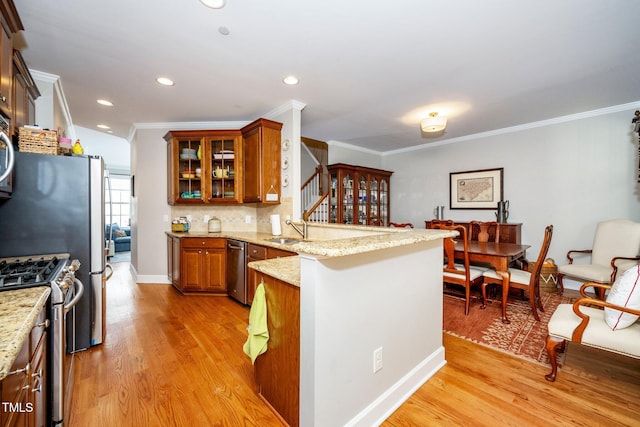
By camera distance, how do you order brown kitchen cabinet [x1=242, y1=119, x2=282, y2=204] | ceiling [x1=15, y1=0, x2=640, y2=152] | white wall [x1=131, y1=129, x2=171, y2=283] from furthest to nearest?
white wall [x1=131, y1=129, x2=171, y2=283], brown kitchen cabinet [x1=242, y1=119, x2=282, y2=204], ceiling [x1=15, y1=0, x2=640, y2=152]

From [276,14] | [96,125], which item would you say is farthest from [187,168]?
[276,14]

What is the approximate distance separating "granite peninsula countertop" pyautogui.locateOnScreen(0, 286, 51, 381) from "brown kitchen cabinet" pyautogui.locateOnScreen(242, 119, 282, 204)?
8.10ft

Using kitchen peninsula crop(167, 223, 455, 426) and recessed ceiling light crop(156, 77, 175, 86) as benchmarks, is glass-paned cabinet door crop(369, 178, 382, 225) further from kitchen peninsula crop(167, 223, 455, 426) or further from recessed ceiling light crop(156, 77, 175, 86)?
recessed ceiling light crop(156, 77, 175, 86)

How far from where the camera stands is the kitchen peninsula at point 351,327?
1.25 m

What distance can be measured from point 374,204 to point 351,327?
4668 millimetres

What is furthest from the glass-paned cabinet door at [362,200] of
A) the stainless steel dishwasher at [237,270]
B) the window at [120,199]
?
the window at [120,199]

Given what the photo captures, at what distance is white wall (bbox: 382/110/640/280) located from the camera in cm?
358

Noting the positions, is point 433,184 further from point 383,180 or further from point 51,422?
point 51,422

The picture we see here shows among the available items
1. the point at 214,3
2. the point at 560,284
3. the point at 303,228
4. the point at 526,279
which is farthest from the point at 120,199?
the point at 560,284

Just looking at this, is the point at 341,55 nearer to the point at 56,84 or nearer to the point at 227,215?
the point at 227,215

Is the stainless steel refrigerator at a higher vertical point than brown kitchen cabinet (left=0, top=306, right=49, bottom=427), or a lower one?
higher

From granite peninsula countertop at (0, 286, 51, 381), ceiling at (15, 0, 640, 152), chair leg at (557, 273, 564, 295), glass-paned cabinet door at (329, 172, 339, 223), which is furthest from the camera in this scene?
glass-paned cabinet door at (329, 172, 339, 223)

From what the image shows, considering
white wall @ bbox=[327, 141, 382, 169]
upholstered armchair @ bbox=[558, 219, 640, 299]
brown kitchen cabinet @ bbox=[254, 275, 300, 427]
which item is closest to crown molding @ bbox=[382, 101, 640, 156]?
white wall @ bbox=[327, 141, 382, 169]

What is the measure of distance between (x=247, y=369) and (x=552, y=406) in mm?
1996
